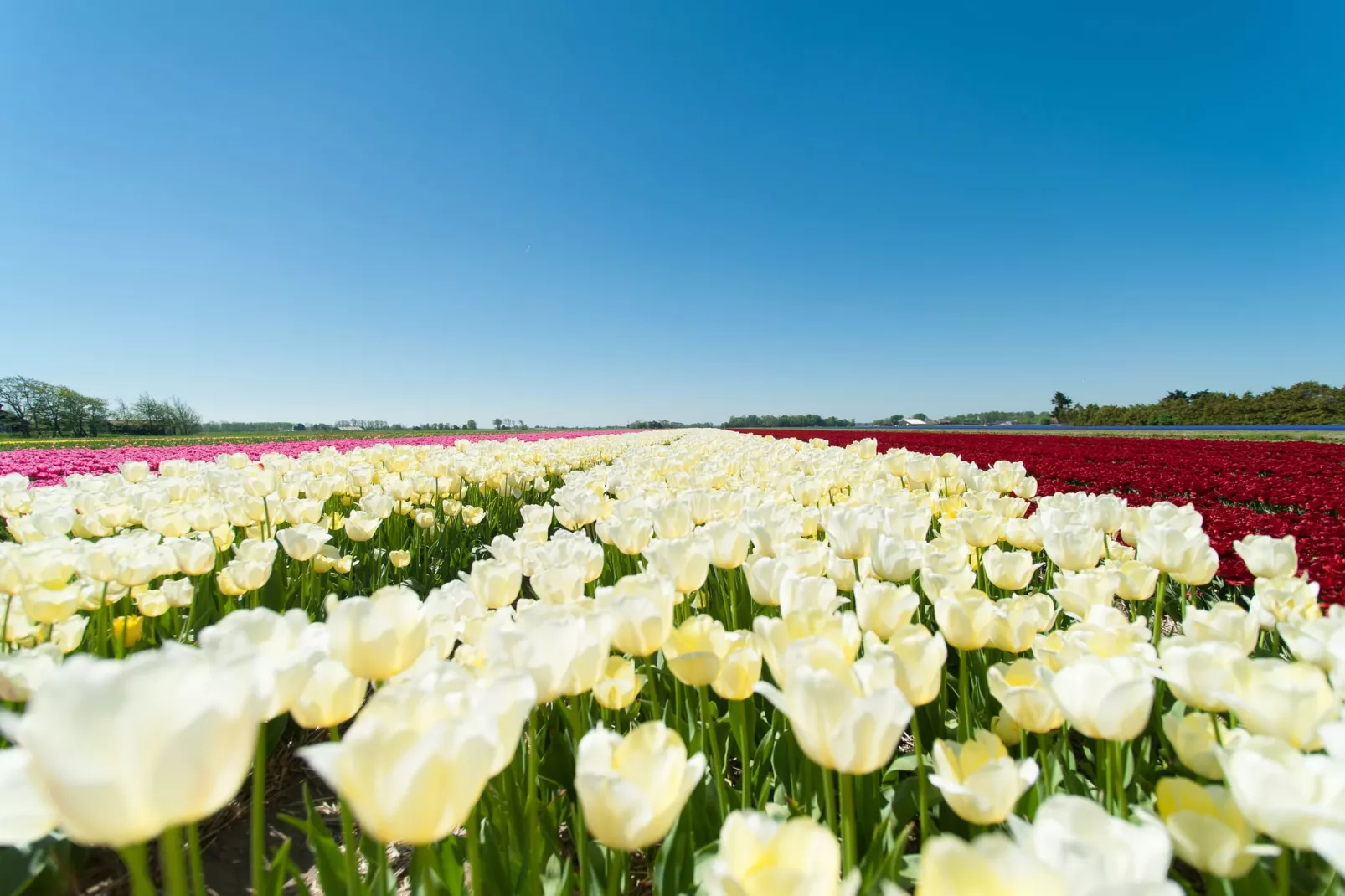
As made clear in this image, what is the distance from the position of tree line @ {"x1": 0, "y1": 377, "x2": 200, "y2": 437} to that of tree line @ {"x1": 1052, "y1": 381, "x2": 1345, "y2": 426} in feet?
315

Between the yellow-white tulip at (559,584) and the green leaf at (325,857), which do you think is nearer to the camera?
the green leaf at (325,857)

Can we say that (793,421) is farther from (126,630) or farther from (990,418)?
(126,630)

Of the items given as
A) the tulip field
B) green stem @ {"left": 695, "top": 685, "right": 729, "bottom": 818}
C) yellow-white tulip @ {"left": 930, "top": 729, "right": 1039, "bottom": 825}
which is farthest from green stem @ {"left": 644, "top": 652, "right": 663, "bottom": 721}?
yellow-white tulip @ {"left": 930, "top": 729, "right": 1039, "bottom": 825}

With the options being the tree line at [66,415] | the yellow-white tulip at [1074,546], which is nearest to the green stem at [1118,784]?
the yellow-white tulip at [1074,546]

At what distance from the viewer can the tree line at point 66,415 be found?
60812 millimetres

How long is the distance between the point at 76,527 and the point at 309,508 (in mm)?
1124

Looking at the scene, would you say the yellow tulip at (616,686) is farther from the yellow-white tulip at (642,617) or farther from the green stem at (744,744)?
the green stem at (744,744)

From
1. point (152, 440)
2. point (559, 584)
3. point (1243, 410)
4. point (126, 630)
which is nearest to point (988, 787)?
point (559, 584)

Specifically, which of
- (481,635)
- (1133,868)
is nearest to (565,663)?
(481,635)

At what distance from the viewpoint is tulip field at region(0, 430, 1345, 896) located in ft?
2.00

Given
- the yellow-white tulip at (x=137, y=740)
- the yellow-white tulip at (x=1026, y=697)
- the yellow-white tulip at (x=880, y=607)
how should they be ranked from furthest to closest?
1. the yellow-white tulip at (x=880, y=607)
2. the yellow-white tulip at (x=1026, y=697)
3. the yellow-white tulip at (x=137, y=740)

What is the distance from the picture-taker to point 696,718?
2.07 metres

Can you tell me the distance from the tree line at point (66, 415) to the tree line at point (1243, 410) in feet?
315

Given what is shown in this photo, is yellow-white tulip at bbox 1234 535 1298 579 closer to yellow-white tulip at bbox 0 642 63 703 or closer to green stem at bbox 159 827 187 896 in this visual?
green stem at bbox 159 827 187 896
